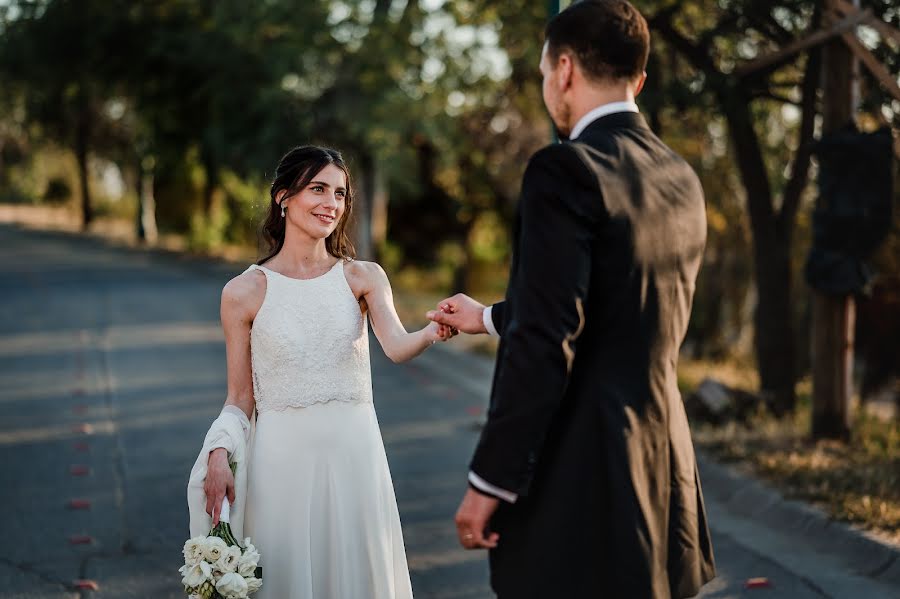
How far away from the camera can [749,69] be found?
8.71m

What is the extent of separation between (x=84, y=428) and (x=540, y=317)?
7.76 m

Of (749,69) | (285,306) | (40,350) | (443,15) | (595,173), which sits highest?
(443,15)

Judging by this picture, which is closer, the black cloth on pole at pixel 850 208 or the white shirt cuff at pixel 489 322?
the white shirt cuff at pixel 489 322

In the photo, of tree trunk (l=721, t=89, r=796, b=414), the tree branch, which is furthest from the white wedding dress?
tree trunk (l=721, t=89, r=796, b=414)

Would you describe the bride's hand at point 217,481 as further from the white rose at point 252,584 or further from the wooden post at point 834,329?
the wooden post at point 834,329

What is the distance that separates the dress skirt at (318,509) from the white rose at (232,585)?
12.1 inches

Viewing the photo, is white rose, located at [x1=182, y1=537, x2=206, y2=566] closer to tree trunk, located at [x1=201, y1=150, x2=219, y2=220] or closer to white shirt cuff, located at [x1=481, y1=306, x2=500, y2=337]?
white shirt cuff, located at [x1=481, y1=306, x2=500, y2=337]

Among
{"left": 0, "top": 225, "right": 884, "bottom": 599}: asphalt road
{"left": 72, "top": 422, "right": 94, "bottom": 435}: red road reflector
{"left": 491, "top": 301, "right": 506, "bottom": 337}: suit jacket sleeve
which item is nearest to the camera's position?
{"left": 491, "top": 301, "right": 506, "bottom": 337}: suit jacket sleeve

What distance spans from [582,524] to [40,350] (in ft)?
42.2

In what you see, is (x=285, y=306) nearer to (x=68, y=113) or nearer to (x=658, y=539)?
(x=658, y=539)

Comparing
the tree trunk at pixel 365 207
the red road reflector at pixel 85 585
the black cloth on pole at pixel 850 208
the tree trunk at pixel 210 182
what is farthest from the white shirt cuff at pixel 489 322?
the tree trunk at pixel 210 182

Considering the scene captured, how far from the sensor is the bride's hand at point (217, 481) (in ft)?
11.6

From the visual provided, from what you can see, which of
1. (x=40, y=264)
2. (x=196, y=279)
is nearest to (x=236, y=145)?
(x=196, y=279)

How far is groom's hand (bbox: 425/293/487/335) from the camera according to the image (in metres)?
3.36
